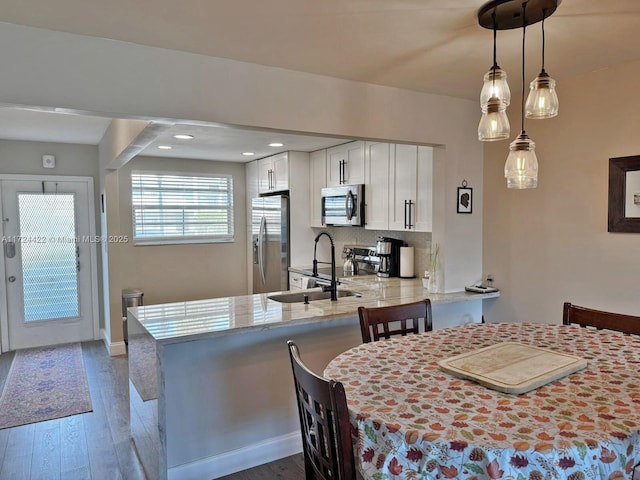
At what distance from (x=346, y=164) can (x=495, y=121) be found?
109 inches

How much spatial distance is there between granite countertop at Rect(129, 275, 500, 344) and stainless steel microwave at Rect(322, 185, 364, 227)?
1.01m

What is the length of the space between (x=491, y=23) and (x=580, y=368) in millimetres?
1453

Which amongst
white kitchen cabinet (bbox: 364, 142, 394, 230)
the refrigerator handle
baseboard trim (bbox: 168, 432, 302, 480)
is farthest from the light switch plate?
baseboard trim (bbox: 168, 432, 302, 480)

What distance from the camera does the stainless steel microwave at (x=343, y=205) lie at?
13.8ft

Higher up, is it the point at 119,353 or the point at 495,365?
the point at 495,365

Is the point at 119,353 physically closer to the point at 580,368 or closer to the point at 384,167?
the point at 384,167

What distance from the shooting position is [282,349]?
8.71 ft

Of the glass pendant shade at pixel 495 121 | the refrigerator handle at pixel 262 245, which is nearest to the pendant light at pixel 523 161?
the glass pendant shade at pixel 495 121

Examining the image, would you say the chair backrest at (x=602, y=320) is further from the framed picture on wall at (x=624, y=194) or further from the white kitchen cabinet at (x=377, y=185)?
the white kitchen cabinet at (x=377, y=185)

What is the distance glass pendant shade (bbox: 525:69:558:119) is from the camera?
5.61 ft

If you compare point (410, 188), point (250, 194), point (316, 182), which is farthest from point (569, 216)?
point (250, 194)

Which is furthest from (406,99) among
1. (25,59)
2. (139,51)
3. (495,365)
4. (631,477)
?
(631,477)

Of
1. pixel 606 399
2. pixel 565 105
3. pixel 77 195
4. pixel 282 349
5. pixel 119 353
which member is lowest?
pixel 119 353

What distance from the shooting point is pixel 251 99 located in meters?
2.47
